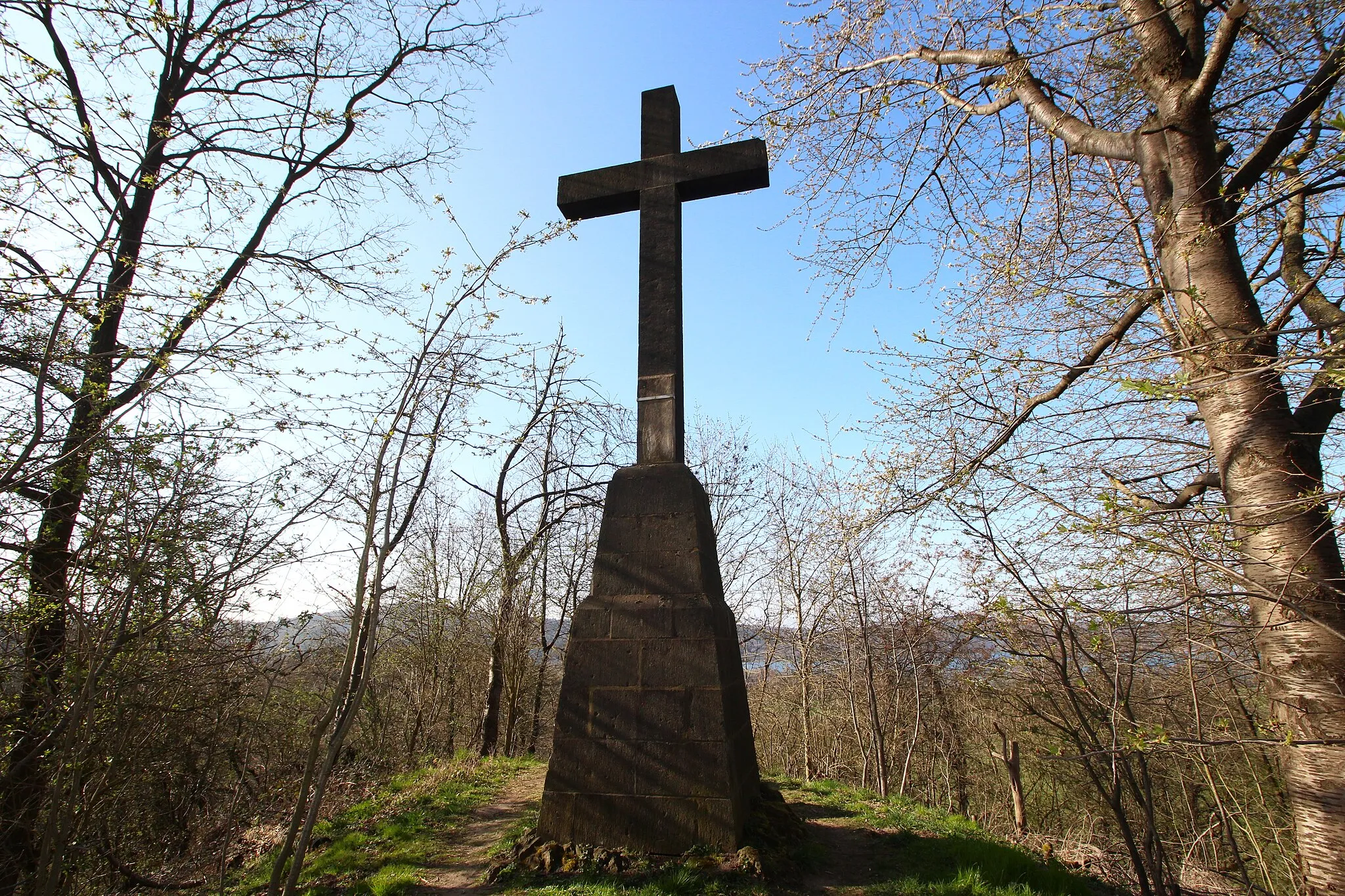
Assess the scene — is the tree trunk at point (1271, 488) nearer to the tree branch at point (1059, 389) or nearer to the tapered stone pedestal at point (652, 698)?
the tree branch at point (1059, 389)

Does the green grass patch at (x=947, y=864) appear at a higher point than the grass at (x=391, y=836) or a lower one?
higher

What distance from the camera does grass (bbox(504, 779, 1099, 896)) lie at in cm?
376

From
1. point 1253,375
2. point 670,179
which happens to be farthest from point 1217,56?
point 670,179

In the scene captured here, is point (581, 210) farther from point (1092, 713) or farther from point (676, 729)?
point (1092, 713)

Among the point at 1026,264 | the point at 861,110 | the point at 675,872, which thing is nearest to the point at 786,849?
the point at 675,872

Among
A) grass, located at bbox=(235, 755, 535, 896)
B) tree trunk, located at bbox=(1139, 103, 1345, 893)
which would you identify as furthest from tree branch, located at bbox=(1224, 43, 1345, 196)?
grass, located at bbox=(235, 755, 535, 896)

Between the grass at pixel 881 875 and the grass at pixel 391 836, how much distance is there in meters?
1.23

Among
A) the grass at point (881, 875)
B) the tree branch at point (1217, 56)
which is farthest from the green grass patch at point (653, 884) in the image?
the tree branch at point (1217, 56)

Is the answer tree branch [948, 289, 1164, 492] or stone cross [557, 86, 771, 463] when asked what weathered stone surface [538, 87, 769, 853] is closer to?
stone cross [557, 86, 771, 463]

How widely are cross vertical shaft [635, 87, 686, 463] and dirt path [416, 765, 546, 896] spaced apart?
3.06 m

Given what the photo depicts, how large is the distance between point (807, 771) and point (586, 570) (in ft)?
21.3

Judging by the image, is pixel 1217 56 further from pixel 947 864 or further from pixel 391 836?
pixel 391 836

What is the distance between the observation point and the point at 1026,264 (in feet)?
18.8

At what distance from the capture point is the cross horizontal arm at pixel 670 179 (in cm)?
548
